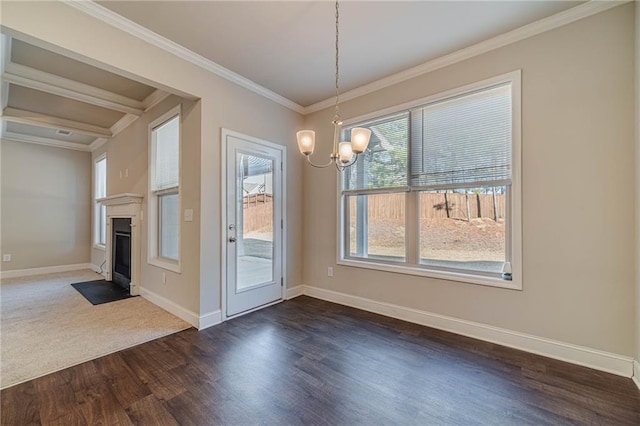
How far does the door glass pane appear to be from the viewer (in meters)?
3.39

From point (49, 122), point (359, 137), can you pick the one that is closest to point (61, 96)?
point (49, 122)

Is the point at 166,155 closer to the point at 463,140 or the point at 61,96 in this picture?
the point at 61,96

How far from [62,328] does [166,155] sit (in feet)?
7.48

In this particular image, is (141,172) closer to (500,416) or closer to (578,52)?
(500,416)

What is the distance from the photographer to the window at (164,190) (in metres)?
3.52

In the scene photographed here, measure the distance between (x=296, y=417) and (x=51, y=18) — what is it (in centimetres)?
330

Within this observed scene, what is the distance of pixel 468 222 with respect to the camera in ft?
9.30

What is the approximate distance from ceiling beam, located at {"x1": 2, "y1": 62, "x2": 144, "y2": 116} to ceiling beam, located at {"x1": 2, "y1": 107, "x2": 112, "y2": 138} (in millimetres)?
1322

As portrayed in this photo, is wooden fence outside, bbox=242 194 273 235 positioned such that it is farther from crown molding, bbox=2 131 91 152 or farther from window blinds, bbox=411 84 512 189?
crown molding, bbox=2 131 91 152

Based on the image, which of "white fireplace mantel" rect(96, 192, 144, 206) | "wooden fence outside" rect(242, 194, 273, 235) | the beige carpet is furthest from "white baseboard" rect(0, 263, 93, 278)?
"wooden fence outside" rect(242, 194, 273, 235)

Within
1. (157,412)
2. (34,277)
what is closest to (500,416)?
(157,412)

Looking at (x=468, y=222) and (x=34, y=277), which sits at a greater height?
(x=468, y=222)

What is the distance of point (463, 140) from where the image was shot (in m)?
2.82

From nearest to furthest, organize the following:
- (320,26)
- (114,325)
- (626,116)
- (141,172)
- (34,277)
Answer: (626,116)
(320,26)
(114,325)
(141,172)
(34,277)
